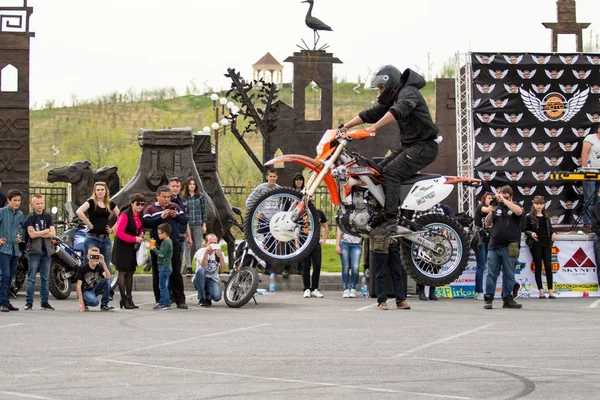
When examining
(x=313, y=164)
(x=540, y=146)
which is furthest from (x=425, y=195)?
(x=540, y=146)

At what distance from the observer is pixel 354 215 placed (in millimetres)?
14648

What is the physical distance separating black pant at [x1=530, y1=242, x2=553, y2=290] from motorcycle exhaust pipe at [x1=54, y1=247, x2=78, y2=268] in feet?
24.6

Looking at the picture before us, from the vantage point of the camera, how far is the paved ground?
30.0 feet

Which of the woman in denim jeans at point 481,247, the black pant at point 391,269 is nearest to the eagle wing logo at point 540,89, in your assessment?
the woman in denim jeans at point 481,247

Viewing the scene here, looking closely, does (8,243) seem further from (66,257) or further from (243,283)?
(243,283)

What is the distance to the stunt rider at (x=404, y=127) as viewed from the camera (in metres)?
14.4

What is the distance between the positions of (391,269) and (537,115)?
8.13 metres

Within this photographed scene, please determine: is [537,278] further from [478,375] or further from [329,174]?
[478,375]

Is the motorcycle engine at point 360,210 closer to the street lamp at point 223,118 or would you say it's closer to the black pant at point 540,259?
the black pant at point 540,259


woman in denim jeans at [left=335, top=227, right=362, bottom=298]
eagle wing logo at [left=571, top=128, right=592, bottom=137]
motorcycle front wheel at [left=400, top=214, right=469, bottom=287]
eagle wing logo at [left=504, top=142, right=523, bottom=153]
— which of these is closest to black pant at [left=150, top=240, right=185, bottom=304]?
woman in denim jeans at [left=335, top=227, right=362, bottom=298]

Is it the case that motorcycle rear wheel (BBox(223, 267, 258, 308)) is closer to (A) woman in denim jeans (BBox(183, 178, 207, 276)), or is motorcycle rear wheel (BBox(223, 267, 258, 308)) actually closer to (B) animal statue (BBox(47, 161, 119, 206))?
(A) woman in denim jeans (BBox(183, 178, 207, 276))

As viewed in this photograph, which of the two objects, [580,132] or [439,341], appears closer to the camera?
[439,341]

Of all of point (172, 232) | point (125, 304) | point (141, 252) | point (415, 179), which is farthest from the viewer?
point (141, 252)

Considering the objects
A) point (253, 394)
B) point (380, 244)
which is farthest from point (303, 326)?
point (253, 394)
